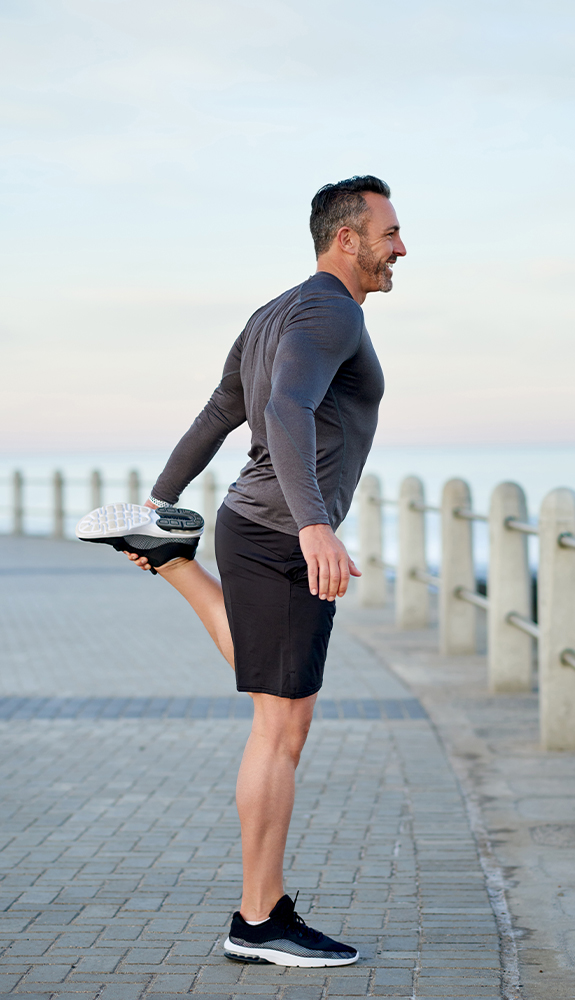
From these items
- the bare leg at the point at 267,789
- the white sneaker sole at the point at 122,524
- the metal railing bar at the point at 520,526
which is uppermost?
the white sneaker sole at the point at 122,524

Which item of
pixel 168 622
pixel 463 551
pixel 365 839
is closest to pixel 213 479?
pixel 168 622

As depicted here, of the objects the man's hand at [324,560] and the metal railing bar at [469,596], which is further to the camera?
the metal railing bar at [469,596]

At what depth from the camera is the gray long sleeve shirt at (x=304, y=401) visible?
2742mm

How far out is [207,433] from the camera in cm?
351

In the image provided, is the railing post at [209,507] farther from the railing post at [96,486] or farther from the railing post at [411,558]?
the railing post at [411,558]

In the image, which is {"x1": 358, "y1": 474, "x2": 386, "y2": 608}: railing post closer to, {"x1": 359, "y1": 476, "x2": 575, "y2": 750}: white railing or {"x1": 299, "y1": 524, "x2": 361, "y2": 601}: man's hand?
{"x1": 359, "y1": 476, "x2": 575, "y2": 750}: white railing

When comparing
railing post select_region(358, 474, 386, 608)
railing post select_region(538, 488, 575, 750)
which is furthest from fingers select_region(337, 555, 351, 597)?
railing post select_region(358, 474, 386, 608)

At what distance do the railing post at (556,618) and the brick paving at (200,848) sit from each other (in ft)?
1.92

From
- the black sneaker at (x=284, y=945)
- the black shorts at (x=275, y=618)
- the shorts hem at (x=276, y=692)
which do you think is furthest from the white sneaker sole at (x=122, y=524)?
the black sneaker at (x=284, y=945)

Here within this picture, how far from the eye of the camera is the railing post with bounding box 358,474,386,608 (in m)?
11.7

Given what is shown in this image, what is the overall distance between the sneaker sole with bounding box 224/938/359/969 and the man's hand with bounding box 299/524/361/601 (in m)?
1.04

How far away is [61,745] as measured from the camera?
5.83 meters

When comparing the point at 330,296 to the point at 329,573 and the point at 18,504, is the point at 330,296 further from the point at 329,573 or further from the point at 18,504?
the point at 18,504

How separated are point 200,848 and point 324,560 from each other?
6.25 feet
